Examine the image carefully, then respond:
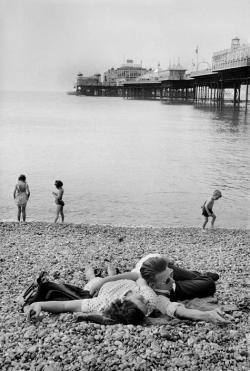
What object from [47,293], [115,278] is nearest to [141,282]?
[115,278]

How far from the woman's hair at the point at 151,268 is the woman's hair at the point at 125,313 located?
0.36 metres

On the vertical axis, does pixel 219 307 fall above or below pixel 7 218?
above

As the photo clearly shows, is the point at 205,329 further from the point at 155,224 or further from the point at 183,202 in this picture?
the point at 183,202

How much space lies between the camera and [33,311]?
4066 mm

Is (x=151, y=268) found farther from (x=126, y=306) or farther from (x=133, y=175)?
(x=133, y=175)

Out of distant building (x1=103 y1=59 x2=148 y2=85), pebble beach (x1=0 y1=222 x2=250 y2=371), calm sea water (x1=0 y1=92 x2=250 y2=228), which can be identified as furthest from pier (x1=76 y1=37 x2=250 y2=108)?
pebble beach (x1=0 y1=222 x2=250 y2=371)

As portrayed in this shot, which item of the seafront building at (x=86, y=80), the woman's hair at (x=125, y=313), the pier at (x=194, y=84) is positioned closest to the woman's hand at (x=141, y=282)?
the woman's hair at (x=125, y=313)

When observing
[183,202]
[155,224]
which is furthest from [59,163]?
[155,224]

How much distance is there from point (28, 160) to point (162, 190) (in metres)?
8.23

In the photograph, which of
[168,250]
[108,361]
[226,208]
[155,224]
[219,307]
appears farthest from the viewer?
[226,208]

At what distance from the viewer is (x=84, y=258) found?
6.23 meters

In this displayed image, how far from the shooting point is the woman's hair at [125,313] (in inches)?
157

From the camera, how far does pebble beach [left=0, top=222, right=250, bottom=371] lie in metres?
3.51

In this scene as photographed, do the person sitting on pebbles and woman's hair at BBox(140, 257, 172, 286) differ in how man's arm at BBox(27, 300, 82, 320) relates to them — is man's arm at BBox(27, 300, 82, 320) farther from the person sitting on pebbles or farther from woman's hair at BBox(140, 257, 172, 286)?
woman's hair at BBox(140, 257, 172, 286)
